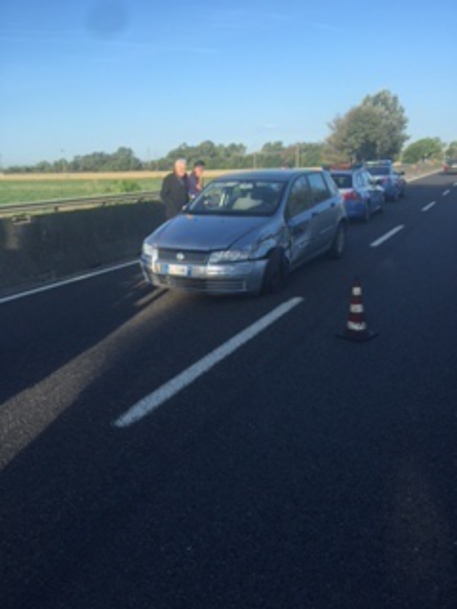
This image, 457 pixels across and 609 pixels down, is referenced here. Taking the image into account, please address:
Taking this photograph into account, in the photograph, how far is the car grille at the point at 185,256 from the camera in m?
6.95

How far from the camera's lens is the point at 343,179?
16250 mm

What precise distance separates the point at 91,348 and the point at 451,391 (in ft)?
11.2

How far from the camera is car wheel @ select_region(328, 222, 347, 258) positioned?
10.2 meters

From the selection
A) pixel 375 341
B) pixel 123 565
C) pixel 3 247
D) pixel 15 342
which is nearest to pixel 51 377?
pixel 15 342

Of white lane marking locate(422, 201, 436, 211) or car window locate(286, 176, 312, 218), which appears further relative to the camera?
white lane marking locate(422, 201, 436, 211)

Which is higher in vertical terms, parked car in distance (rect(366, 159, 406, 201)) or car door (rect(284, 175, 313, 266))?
car door (rect(284, 175, 313, 266))

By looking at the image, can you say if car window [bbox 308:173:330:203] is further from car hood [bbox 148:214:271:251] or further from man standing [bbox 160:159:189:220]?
man standing [bbox 160:159:189:220]

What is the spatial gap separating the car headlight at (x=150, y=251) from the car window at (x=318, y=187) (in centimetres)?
315

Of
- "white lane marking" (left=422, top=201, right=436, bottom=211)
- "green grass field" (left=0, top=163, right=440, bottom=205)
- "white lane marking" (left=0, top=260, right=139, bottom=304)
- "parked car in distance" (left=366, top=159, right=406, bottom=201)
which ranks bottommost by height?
"green grass field" (left=0, top=163, right=440, bottom=205)

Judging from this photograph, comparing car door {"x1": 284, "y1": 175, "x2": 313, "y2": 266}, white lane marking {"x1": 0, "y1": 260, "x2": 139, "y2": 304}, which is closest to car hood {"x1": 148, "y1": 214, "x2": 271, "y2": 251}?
car door {"x1": 284, "y1": 175, "x2": 313, "y2": 266}

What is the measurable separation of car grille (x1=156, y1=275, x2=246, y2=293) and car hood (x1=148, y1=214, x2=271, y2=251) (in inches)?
15.6

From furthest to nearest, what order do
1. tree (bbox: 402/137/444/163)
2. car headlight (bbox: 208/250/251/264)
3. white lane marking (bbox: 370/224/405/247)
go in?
1. tree (bbox: 402/137/444/163)
2. white lane marking (bbox: 370/224/405/247)
3. car headlight (bbox: 208/250/251/264)

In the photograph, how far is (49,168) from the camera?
382 ft

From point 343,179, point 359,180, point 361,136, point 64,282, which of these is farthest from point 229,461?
point 361,136
